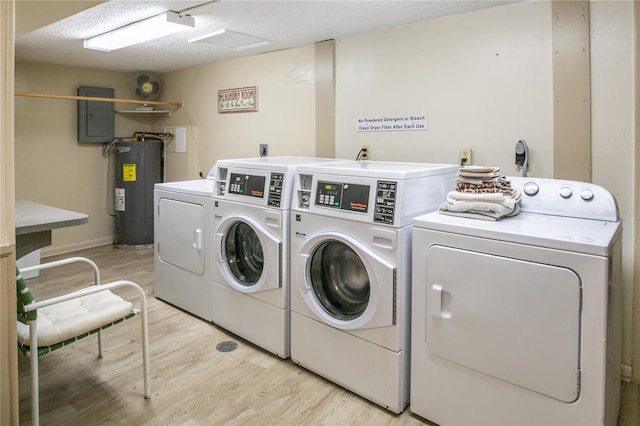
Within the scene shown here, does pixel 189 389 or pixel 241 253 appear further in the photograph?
pixel 241 253

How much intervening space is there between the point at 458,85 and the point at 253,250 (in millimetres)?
1757

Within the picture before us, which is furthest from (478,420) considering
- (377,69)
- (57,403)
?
(377,69)

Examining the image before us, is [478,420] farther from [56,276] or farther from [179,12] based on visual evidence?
[56,276]

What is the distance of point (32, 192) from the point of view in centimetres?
466

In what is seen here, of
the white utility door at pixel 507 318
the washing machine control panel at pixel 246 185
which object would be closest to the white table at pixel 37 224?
the washing machine control panel at pixel 246 185

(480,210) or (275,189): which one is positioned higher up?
(275,189)

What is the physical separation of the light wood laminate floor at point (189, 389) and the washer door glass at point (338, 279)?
1.47 ft

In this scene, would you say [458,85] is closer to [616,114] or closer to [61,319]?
[616,114]

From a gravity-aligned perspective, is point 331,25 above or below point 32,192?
above

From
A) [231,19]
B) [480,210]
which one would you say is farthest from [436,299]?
[231,19]

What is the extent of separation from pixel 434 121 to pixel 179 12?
1874 mm

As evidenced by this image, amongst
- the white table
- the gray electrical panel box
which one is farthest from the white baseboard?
the white table

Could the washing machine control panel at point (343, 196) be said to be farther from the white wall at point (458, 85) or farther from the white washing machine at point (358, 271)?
the white wall at point (458, 85)

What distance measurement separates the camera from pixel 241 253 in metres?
2.92
